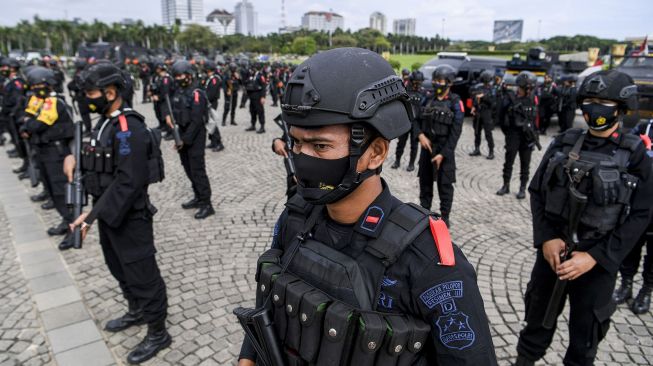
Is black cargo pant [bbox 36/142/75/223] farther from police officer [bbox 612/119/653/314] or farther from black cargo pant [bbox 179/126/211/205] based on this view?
police officer [bbox 612/119/653/314]

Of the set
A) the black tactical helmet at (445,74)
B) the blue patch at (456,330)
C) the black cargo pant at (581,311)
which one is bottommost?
the black cargo pant at (581,311)

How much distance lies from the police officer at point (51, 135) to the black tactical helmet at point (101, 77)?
3.09 meters

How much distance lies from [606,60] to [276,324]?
1323 inches

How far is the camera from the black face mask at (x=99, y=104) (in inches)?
139

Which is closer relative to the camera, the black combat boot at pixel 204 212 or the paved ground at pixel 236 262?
the paved ground at pixel 236 262

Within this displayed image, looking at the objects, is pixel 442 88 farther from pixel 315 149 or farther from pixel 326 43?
pixel 326 43

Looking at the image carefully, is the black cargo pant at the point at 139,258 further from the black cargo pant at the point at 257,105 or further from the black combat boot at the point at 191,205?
the black cargo pant at the point at 257,105

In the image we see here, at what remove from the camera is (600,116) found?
2.94 m

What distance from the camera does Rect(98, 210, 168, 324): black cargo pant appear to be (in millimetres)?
3564

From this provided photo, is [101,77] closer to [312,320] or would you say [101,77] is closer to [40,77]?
[312,320]

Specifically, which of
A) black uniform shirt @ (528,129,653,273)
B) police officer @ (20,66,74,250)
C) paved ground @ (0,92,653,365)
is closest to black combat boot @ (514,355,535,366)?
paved ground @ (0,92,653,365)

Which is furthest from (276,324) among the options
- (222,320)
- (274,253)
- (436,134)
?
(436,134)

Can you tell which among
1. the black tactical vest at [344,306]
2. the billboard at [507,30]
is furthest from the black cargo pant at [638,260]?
the billboard at [507,30]

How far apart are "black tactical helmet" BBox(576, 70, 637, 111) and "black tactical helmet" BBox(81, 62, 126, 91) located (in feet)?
12.5
